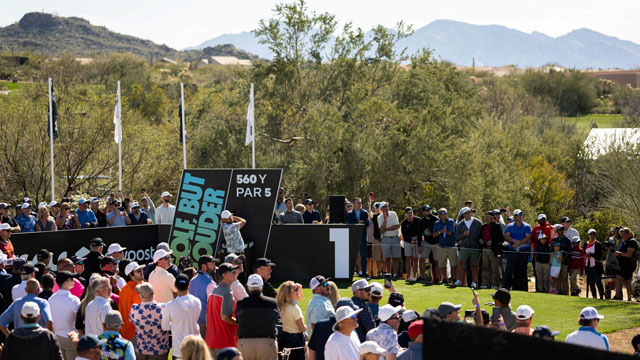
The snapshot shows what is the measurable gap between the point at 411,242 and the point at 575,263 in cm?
411

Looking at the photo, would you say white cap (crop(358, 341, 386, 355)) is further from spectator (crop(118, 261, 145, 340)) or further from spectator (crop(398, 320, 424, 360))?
spectator (crop(118, 261, 145, 340))

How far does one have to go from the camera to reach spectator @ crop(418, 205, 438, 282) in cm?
1823

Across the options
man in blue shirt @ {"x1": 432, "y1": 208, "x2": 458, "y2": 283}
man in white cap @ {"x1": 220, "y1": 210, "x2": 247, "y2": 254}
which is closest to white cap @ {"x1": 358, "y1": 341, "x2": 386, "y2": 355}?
man in white cap @ {"x1": 220, "y1": 210, "x2": 247, "y2": 254}

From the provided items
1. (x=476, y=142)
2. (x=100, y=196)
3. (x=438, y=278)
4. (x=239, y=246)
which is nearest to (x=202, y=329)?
(x=239, y=246)

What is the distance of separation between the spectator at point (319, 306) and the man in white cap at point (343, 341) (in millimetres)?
1209

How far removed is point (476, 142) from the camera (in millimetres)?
38719

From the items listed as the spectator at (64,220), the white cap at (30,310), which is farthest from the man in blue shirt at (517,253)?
the white cap at (30,310)

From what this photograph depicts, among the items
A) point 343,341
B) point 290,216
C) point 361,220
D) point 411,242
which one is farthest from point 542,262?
point 343,341

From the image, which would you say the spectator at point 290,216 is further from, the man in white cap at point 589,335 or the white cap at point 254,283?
the man in white cap at point 589,335

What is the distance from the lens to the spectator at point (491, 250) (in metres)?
17.3

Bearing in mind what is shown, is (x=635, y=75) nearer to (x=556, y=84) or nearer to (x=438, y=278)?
(x=556, y=84)

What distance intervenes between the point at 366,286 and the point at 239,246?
22.0 ft

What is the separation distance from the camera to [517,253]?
17.2m

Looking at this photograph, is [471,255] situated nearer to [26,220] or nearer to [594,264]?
[594,264]
